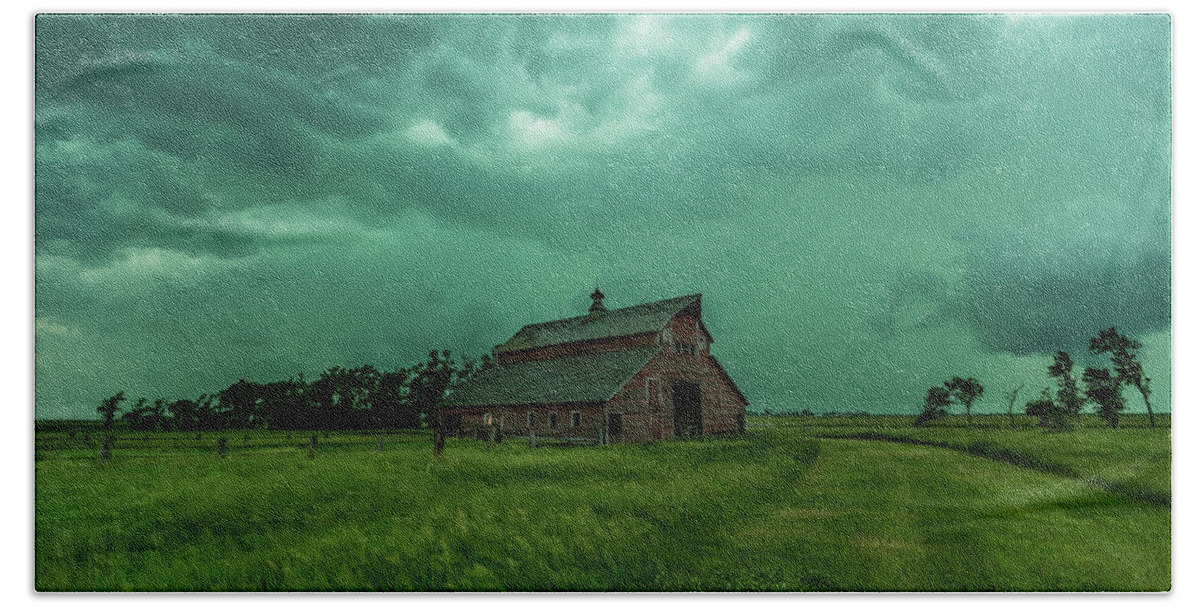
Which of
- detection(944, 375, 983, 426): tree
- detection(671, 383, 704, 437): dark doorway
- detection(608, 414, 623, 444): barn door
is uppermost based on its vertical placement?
detection(944, 375, 983, 426): tree

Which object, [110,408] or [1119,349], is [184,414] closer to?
[110,408]

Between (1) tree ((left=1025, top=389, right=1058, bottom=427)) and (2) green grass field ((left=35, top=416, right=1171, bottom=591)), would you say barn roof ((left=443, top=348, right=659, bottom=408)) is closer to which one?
(2) green grass field ((left=35, top=416, right=1171, bottom=591))

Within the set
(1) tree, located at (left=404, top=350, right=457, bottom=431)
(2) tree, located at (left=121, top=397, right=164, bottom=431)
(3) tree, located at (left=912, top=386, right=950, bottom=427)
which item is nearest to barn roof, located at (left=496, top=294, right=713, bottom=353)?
(1) tree, located at (left=404, top=350, right=457, bottom=431)

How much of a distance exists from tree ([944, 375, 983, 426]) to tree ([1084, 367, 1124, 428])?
2.90 feet

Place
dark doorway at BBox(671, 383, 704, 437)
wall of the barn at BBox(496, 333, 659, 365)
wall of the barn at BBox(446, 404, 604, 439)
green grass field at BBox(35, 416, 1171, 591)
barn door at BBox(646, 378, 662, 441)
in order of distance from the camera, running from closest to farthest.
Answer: green grass field at BBox(35, 416, 1171, 591) → wall of the barn at BBox(496, 333, 659, 365) → dark doorway at BBox(671, 383, 704, 437) → wall of the barn at BBox(446, 404, 604, 439) → barn door at BBox(646, 378, 662, 441)

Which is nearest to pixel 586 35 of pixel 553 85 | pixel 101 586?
pixel 553 85

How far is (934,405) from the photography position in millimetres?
6188

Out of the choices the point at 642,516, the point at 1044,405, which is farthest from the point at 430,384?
the point at 1044,405

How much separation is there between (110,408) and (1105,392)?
8.04 metres

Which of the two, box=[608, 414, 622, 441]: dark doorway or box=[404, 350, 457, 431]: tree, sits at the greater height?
box=[404, 350, 457, 431]: tree

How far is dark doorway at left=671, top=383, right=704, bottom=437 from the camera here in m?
6.94

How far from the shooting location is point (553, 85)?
252 inches

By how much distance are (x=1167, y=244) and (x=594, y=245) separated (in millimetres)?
4698

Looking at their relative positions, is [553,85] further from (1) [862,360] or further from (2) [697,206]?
(1) [862,360]
